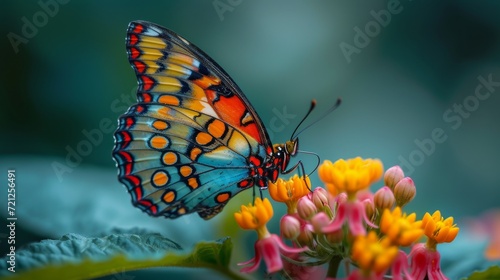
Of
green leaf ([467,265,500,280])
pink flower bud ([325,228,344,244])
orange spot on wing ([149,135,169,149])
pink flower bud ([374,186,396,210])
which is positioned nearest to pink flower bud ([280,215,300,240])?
pink flower bud ([325,228,344,244])

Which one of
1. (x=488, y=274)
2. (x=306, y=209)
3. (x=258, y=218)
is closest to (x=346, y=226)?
(x=306, y=209)

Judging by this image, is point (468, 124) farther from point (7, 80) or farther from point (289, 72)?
point (7, 80)

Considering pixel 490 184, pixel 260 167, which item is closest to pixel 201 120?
pixel 260 167

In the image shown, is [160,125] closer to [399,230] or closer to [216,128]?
[216,128]

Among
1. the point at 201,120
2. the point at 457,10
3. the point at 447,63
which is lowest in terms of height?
the point at 201,120

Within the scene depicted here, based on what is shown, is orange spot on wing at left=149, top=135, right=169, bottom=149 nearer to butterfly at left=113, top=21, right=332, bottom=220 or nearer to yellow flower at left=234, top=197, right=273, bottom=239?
butterfly at left=113, top=21, right=332, bottom=220

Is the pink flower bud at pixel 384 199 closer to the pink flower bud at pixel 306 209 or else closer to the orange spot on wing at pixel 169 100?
the pink flower bud at pixel 306 209
